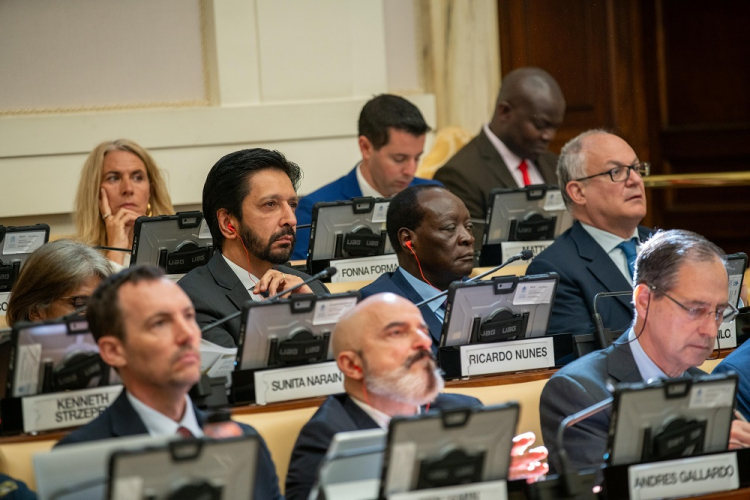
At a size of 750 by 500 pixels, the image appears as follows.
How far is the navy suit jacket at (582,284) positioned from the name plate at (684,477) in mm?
1096

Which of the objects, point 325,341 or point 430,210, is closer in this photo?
point 325,341

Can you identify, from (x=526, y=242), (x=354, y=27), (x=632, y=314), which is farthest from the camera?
(x=354, y=27)

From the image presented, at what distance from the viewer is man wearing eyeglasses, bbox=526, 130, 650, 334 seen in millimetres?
3334

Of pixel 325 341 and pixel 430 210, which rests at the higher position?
pixel 430 210

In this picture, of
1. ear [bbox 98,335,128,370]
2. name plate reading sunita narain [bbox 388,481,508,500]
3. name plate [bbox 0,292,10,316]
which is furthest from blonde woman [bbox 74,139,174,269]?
name plate reading sunita narain [bbox 388,481,508,500]

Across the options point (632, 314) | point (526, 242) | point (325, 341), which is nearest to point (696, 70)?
point (526, 242)

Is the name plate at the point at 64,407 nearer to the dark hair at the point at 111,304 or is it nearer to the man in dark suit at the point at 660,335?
the dark hair at the point at 111,304

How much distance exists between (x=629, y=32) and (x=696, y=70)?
472mm

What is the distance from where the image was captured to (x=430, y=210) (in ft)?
11.1

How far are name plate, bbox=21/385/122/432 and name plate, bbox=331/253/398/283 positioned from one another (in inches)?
53.4

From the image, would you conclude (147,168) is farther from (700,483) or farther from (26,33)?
(700,483)

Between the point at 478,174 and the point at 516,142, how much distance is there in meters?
0.30

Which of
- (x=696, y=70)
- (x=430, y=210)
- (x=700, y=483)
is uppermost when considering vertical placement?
(x=696, y=70)

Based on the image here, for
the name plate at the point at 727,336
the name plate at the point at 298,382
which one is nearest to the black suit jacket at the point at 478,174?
the name plate at the point at 727,336
